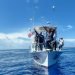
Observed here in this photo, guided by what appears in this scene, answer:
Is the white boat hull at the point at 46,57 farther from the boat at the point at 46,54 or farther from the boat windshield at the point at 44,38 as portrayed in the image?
the boat windshield at the point at 44,38

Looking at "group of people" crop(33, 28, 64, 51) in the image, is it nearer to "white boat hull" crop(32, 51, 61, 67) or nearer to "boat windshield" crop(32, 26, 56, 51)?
"boat windshield" crop(32, 26, 56, 51)

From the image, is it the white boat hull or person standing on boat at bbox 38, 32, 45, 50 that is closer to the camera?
the white boat hull

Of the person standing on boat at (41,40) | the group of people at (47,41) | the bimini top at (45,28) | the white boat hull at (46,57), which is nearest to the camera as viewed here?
the white boat hull at (46,57)

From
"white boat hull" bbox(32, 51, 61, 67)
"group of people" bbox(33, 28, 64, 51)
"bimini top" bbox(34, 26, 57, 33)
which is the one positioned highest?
"bimini top" bbox(34, 26, 57, 33)

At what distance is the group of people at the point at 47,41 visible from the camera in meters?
69.4

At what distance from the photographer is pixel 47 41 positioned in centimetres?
6925

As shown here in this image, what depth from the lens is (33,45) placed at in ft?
246

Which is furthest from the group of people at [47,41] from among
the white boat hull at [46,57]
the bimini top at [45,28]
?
the white boat hull at [46,57]

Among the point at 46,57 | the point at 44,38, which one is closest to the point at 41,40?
the point at 44,38

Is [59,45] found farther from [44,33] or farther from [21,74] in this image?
[21,74]

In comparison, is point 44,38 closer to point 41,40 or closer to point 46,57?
point 41,40

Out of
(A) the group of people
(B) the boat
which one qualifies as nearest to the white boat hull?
(B) the boat

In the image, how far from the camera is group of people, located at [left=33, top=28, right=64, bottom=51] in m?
69.4

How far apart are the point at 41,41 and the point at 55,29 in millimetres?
6496
